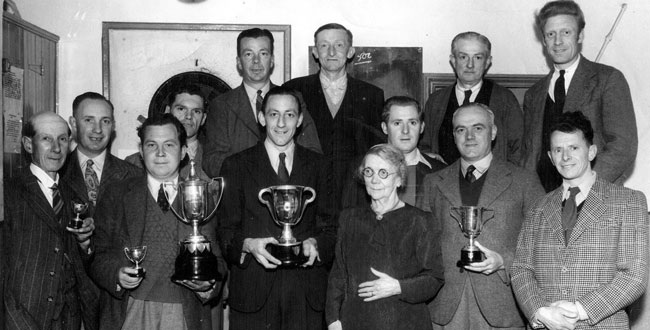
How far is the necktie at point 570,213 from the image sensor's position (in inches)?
133

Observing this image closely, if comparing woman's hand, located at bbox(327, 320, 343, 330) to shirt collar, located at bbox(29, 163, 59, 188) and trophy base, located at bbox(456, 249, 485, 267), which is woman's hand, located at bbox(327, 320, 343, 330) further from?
shirt collar, located at bbox(29, 163, 59, 188)

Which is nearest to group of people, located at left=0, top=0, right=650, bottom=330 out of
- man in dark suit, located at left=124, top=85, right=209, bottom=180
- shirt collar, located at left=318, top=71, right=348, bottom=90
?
man in dark suit, located at left=124, top=85, right=209, bottom=180

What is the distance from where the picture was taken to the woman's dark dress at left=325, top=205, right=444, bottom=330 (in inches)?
134

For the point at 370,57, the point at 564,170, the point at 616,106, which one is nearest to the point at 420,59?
the point at 370,57

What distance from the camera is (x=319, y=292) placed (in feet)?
12.3

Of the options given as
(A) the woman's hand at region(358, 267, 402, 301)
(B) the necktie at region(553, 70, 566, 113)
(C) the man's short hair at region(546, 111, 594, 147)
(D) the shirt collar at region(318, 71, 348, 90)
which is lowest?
(A) the woman's hand at region(358, 267, 402, 301)

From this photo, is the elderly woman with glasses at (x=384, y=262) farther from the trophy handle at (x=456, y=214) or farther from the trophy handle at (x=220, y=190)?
the trophy handle at (x=220, y=190)

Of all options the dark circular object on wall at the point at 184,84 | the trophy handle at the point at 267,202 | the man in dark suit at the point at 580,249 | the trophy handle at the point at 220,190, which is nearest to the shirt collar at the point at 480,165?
the man in dark suit at the point at 580,249

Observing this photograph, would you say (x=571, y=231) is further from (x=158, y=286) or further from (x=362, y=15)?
(x=362, y=15)

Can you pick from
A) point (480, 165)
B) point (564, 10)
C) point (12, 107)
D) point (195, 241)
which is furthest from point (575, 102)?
point (12, 107)

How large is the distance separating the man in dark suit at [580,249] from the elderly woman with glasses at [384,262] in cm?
46

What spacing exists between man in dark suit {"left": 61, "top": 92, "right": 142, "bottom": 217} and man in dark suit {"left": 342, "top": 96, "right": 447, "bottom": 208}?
4.58ft

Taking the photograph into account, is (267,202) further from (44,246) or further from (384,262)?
(44,246)

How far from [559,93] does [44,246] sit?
306 centimetres
